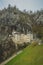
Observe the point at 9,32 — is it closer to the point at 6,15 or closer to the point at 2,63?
the point at 6,15

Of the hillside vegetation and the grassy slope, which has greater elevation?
the hillside vegetation

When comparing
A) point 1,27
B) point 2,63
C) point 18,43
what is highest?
point 1,27

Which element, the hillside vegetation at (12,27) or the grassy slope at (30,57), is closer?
the grassy slope at (30,57)

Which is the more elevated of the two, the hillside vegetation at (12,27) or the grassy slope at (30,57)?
the hillside vegetation at (12,27)

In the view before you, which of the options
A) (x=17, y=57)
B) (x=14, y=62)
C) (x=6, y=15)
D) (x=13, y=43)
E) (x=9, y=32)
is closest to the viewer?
(x=14, y=62)

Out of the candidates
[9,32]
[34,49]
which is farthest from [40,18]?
[34,49]

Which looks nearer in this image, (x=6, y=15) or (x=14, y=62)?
(x=14, y=62)

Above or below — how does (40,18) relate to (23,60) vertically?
above

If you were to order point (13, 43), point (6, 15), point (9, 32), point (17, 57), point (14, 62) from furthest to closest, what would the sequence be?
point (6, 15) < point (9, 32) < point (13, 43) < point (17, 57) < point (14, 62)
